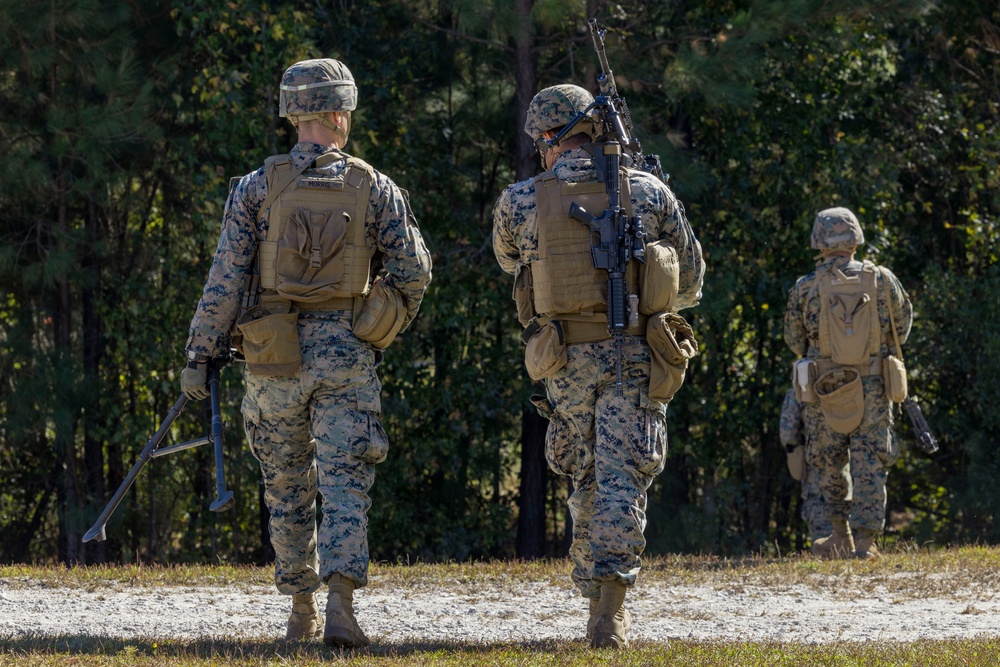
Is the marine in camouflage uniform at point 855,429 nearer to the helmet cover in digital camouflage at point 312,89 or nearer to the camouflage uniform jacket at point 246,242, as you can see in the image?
the camouflage uniform jacket at point 246,242

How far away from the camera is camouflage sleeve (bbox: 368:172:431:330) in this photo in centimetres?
595

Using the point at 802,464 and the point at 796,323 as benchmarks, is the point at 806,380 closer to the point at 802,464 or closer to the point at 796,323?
the point at 796,323

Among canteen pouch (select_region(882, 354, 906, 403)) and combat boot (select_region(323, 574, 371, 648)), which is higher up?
canteen pouch (select_region(882, 354, 906, 403))

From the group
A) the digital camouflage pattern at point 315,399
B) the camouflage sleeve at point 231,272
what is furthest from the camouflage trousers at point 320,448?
the camouflage sleeve at point 231,272

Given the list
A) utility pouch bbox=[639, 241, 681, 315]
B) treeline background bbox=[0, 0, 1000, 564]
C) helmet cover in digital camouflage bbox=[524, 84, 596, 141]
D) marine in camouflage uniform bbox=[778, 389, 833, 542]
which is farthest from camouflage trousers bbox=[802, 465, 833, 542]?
helmet cover in digital camouflage bbox=[524, 84, 596, 141]

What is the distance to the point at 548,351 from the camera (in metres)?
5.88

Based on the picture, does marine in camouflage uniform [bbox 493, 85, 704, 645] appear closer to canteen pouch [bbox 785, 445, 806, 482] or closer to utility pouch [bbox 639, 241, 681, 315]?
utility pouch [bbox 639, 241, 681, 315]

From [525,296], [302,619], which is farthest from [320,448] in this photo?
[525,296]

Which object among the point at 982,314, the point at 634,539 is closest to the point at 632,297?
the point at 634,539

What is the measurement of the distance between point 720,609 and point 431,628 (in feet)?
5.08

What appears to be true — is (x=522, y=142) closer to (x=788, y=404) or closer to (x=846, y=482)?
(x=788, y=404)

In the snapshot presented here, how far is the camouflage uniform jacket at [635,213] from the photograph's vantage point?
5957 mm

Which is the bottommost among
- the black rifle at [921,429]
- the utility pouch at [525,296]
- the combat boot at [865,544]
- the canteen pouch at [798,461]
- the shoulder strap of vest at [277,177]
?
the combat boot at [865,544]

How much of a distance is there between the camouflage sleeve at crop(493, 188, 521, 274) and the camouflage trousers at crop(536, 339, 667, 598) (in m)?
0.50
